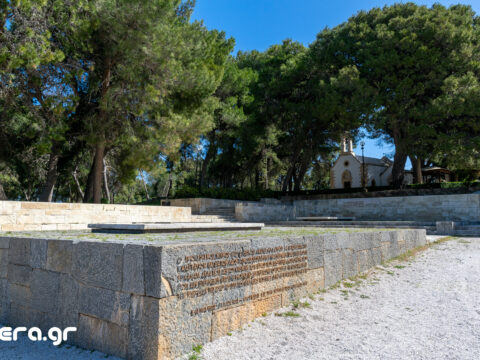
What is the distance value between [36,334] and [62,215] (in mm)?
7208

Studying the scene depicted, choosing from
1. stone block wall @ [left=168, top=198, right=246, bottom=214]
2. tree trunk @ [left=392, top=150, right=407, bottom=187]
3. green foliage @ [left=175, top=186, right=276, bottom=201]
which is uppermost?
tree trunk @ [left=392, top=150, right=407, bottom=187]

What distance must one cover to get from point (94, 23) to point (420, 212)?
17122 millimetres

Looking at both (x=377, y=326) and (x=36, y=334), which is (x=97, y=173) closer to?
(x=36, y=334)

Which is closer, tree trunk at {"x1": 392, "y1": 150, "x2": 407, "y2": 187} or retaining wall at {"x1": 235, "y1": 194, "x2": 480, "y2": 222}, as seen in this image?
retaining wall at {"x1": 235, "y1": 194, "x2": 480, "y2": 222}

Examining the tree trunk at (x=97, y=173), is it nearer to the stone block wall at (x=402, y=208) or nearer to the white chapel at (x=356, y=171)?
the stone block wall at (x=402, y=208)

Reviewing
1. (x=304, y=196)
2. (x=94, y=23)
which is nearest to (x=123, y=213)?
(x=94, y=23)

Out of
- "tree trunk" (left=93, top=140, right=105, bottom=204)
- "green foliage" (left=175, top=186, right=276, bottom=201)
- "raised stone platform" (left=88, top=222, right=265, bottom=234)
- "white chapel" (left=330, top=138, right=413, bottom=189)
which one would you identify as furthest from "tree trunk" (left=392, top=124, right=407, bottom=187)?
"raised stone platform" (left=88, top=222, right=265, bottom=234)

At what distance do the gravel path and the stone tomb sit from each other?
287mm

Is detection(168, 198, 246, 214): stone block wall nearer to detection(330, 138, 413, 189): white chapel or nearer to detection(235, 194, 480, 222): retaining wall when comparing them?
detection(235, 194, 480, 222): retaining wall

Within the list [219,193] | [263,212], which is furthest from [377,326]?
[219,193]

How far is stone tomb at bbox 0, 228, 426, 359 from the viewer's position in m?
2.80

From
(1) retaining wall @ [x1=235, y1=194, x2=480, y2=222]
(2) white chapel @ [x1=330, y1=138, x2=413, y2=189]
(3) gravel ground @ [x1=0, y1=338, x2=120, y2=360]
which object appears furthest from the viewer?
(2) white chapel @ [x1=330, y1=138, x2=413, y2=189]

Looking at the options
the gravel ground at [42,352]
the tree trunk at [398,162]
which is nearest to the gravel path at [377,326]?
the gravel ground at [42,352]

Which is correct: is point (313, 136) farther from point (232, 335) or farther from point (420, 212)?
point (232, 335)
